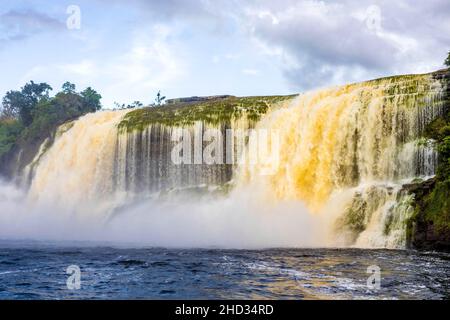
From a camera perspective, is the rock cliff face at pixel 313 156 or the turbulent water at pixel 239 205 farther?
the rock cliff face at pixel 313 156

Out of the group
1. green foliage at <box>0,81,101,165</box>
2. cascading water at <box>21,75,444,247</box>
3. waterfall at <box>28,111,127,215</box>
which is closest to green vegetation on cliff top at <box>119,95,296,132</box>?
cascading water at <box>21,75,444,247</box>

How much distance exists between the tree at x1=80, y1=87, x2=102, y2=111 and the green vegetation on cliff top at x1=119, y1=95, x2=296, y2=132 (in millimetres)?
27797

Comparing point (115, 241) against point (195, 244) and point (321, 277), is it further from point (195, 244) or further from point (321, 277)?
point (321, 277)

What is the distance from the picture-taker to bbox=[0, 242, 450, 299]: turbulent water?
1299 centimetres

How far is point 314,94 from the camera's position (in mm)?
30797

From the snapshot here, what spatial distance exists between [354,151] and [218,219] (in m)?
8.49

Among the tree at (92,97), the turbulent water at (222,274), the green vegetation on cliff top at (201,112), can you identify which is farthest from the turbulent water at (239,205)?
the tree at (92,97)

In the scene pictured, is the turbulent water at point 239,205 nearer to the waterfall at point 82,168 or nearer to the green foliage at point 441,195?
the waterfall at point 82,168

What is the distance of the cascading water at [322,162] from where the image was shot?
24688mm

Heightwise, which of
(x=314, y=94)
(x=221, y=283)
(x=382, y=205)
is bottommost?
(x=221, y=283)

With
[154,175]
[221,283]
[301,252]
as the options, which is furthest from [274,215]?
[221,283]

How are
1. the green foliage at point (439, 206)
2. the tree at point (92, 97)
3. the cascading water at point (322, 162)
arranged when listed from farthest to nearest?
the tree at point (92, 97) → the cascading water at point (322, 162) → the green foliage at point (439, 206)

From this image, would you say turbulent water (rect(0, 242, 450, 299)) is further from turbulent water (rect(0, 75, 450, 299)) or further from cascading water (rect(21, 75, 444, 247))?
cascading water (rect(21, 75, 444, 247))

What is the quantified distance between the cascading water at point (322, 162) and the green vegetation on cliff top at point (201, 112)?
48 cm
